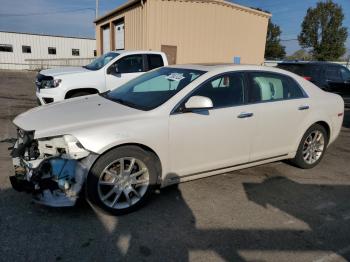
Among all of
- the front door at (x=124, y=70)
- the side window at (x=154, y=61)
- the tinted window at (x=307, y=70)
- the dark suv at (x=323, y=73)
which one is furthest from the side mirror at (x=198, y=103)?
the tinted window at (x=307, y=70)

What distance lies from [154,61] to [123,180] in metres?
5.97

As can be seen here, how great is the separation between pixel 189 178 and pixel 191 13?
1243cm

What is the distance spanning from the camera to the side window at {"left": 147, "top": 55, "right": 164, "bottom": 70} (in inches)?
346

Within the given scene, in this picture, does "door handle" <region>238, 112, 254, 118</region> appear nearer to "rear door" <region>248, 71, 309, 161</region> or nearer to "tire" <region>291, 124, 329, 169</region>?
"rear door" <region>248, 71, 309, 161</region>

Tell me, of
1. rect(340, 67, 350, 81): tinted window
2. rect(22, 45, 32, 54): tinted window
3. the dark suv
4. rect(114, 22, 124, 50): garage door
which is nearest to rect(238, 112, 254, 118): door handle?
the dark suv

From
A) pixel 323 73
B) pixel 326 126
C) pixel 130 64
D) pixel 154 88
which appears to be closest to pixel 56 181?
pixel 154 88

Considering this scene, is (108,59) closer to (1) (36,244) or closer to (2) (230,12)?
(1) (36,244)

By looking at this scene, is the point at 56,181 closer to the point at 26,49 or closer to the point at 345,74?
the point at 345,74

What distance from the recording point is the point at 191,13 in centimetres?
1472

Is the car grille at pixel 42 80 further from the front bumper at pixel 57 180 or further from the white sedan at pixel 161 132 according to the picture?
the front bumper at pixel 57 180

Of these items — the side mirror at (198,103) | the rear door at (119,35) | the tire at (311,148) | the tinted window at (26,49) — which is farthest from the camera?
the tinted window at (26,49)

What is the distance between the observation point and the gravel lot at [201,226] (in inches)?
112

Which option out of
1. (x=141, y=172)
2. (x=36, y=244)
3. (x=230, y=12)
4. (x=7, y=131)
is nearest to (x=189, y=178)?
(x=141, y=172)

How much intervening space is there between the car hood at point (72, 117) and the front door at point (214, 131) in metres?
0.55
